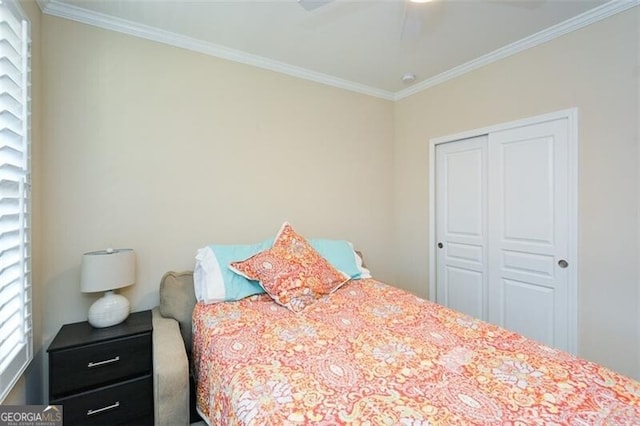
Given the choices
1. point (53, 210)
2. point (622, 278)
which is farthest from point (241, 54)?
point (622, 278)

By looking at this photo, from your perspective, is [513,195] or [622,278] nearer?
[622,278]

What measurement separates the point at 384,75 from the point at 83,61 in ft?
8.06

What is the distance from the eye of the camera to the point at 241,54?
2.57 meters

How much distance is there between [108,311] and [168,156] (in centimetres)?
113

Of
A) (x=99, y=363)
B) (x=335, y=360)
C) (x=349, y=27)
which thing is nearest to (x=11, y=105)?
(x=99, y=363)

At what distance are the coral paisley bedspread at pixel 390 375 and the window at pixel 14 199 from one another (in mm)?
804

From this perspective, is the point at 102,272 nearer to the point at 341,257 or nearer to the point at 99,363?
the point at 99,363

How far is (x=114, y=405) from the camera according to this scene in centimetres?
166

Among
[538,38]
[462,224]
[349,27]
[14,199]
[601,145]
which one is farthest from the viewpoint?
[462,224]

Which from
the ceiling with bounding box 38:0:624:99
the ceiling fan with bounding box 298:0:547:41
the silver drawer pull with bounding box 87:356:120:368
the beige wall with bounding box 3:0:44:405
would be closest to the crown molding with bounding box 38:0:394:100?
the ceiling with bounding box 38:0:624:99

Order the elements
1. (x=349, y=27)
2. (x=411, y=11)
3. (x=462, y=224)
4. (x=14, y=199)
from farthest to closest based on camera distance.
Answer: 1. (x=462, y=224)
2. (x=349, y=27)
3. (x=411, y=11)
4. (x=14, y=199)

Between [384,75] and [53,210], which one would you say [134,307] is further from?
[384,75]

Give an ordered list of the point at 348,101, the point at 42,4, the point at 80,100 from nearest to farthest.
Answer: the point at 42,4 < the point at 80,100 < the point at 348,101

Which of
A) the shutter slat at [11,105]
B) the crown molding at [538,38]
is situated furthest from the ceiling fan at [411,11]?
the shutter slat at [11,105]
